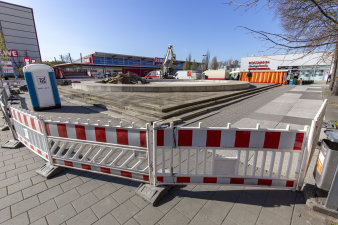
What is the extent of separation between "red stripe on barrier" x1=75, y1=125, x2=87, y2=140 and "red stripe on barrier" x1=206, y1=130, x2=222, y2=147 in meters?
2.01

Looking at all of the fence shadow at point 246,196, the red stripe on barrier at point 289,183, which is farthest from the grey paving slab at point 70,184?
the red stripe on barrier at point 289,183

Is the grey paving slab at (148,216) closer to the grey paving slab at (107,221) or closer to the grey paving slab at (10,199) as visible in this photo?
the grey paving slab at (107,221)

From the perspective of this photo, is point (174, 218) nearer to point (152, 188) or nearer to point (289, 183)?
point (152, 188)

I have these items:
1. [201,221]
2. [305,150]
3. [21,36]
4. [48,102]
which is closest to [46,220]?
[201,221]

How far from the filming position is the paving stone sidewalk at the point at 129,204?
193cm

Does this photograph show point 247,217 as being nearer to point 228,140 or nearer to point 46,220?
point 228,140

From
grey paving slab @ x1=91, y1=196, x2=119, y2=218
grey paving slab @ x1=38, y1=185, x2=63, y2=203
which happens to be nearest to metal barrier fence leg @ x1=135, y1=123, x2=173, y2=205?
grey paving slab @ x1=91, y1=196, x2=119, y2=218

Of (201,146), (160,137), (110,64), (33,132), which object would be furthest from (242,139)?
(110,64)

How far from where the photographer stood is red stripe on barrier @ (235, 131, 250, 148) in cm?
215

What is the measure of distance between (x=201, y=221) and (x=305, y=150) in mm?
1739

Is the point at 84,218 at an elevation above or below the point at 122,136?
below

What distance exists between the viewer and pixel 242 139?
2.18 meters

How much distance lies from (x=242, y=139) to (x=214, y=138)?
0.40 metres

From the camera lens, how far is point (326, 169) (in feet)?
6.49
